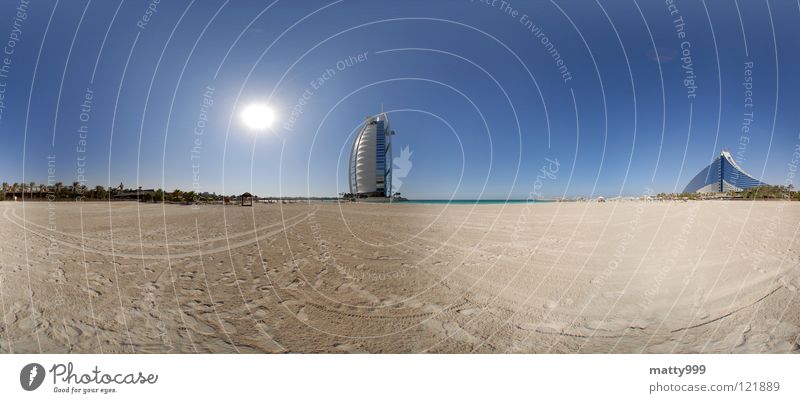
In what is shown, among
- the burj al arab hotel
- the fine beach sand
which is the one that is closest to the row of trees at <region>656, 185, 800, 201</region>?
the fine beach sand

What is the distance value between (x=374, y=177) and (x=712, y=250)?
17246mm

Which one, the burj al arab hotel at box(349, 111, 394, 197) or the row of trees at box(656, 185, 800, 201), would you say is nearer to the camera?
the row of trees at box(656, 185, 800, 201)

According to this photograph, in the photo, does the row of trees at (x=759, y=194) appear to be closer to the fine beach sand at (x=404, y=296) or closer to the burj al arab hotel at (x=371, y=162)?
the fine beach sand at (x=404, y=296)

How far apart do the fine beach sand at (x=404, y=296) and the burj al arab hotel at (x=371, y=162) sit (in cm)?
1413

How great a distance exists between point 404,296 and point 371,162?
17769 mm

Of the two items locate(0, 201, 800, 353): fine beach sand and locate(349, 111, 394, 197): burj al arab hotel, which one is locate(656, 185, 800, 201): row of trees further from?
locate(349, 111, 394, 197): burj al arab hotel

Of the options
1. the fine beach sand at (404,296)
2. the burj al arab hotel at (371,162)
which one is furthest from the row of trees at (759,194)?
the burj al arab hotel at (371,162)

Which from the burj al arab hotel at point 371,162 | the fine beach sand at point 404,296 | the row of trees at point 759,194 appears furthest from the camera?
the burj al arab hotel at point 371,162

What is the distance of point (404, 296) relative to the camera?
335 cm

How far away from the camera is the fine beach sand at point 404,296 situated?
8.02 feet

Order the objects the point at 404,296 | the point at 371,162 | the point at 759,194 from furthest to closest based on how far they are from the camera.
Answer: the point at 371,162 → the point at 759,194 → the point at 404,296

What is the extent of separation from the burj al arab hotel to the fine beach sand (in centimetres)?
1413

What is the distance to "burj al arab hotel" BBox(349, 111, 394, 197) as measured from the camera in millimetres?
19391

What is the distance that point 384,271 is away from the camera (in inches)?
166
